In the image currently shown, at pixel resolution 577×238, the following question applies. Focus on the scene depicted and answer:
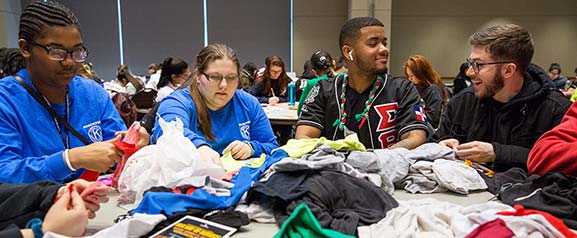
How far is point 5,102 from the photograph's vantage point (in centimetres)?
147

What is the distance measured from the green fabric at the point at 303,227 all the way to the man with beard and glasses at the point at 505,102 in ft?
3.15

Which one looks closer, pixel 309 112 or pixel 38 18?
pixel 38 18

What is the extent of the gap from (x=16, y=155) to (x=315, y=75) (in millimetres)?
4309

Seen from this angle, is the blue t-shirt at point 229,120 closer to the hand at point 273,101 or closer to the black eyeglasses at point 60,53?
the black eyeglasses at point 60,53

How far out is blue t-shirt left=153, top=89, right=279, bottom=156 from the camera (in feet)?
6.76

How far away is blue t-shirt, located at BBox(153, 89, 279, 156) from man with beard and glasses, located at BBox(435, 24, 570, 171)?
994 millimetres

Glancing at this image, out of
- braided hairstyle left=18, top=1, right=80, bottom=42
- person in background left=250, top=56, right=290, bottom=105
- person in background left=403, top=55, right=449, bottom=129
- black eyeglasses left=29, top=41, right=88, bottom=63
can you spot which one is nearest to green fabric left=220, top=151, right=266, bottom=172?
black eyeglasses left=29, top=41, right=88, bottom=63

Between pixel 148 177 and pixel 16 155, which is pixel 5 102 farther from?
pixel 148 177

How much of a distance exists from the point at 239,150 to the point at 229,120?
292 millimetres

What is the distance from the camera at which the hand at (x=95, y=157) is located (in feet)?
4.44

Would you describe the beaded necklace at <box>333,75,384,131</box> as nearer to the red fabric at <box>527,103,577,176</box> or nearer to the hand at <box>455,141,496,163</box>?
the hand at <box>455,141,496,163</box>

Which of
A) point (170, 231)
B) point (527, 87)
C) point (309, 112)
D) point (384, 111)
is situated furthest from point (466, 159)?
point (170, 231)

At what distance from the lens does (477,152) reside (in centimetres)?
170

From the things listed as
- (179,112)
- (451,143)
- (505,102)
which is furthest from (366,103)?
(179,112)
